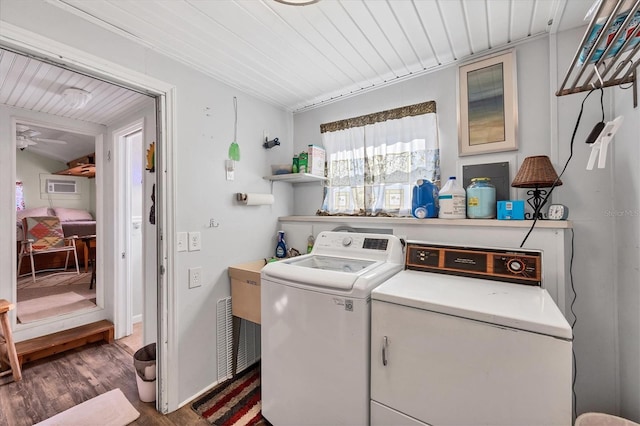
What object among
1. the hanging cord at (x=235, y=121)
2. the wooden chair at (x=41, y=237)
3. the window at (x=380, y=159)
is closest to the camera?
the window at (x=380, y=159)

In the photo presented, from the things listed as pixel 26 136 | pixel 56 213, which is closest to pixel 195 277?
pixel 26 136

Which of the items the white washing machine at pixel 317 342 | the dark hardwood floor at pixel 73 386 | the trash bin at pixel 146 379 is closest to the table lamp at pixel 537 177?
the white washing machine at pixel 317 342

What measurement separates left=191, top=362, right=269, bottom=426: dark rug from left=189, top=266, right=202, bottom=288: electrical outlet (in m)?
0.80

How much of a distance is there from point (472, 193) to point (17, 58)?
304 cm

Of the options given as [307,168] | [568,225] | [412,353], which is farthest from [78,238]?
[568,225]

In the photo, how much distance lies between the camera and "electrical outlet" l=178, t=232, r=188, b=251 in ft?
5.94

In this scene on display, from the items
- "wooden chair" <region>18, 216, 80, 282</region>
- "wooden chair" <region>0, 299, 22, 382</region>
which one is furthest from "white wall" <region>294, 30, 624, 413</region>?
"wooden chair" <region>18, 216, 80, 282</region>

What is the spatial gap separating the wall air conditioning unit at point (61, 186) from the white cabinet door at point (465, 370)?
284 inches

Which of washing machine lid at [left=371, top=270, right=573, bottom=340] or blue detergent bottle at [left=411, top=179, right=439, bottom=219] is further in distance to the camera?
blue detergent bottle at [left=411, top=179, right=439, bottom=219]

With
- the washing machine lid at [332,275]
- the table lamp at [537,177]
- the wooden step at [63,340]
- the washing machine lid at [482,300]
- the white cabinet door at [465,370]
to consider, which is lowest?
the wooden step at [63,340]

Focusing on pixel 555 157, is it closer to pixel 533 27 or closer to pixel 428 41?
pixel 533 27

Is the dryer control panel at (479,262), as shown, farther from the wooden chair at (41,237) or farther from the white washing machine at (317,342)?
the wooden chair at (41,237)

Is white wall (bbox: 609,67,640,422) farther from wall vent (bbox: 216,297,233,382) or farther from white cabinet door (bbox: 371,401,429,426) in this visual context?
wall vent (bbox: 216,297,233,382)

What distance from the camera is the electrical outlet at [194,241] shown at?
6.15ft
